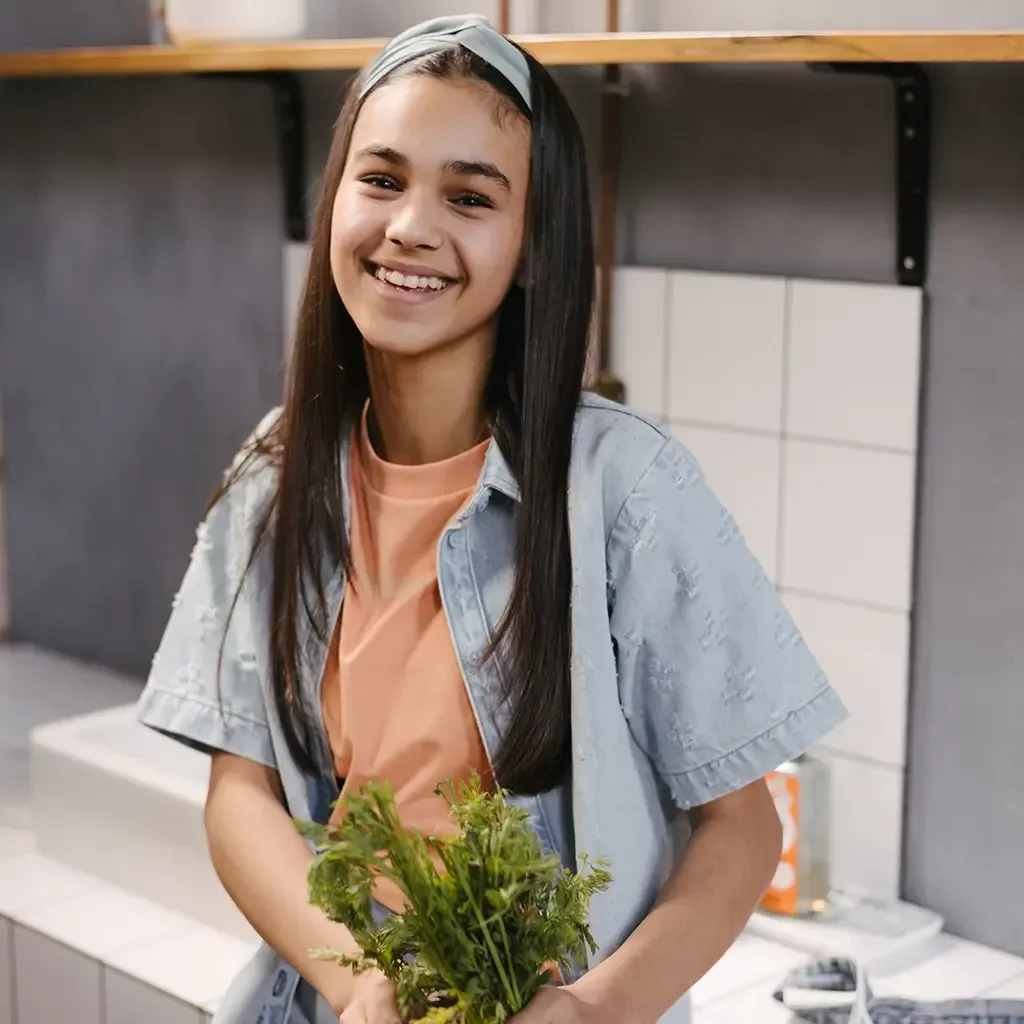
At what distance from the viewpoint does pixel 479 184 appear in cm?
98

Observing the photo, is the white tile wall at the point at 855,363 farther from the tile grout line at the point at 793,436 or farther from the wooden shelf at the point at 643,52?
the wooden shelf at the point at 643,52

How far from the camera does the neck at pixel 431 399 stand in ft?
3.42

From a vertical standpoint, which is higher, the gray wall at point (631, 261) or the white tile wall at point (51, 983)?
the gray wall at point (631, 261)

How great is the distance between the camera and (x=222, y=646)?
3.63 feet

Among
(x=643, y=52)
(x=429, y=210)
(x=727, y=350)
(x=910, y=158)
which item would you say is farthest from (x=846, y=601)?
(x=429, y=210)

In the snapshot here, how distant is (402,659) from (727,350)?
0.88 m

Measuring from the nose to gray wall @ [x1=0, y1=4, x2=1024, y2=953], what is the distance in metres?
0.79

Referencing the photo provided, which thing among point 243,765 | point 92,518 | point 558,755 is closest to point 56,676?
point 92,518

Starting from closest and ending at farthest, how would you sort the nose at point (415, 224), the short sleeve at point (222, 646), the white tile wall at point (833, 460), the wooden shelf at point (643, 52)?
1. the nose at point (415, 224)
2. the short sleeve at point (222, 646)
3. the wooden shelf at point (643, 52)
4. the white tile wall at point (833, 460)

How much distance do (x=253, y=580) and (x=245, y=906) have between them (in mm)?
211

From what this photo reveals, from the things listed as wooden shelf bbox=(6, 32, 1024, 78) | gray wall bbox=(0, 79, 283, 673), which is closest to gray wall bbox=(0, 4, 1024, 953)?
gray wall bbox=(0, 79, 283, 673)

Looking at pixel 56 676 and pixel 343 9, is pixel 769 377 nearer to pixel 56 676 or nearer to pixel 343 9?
pixel 343 9

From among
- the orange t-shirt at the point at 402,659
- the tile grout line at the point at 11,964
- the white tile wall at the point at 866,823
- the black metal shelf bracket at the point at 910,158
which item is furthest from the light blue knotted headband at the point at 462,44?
the tile grout line at the point at 11,964

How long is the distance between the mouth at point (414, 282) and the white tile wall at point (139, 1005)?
88cm
